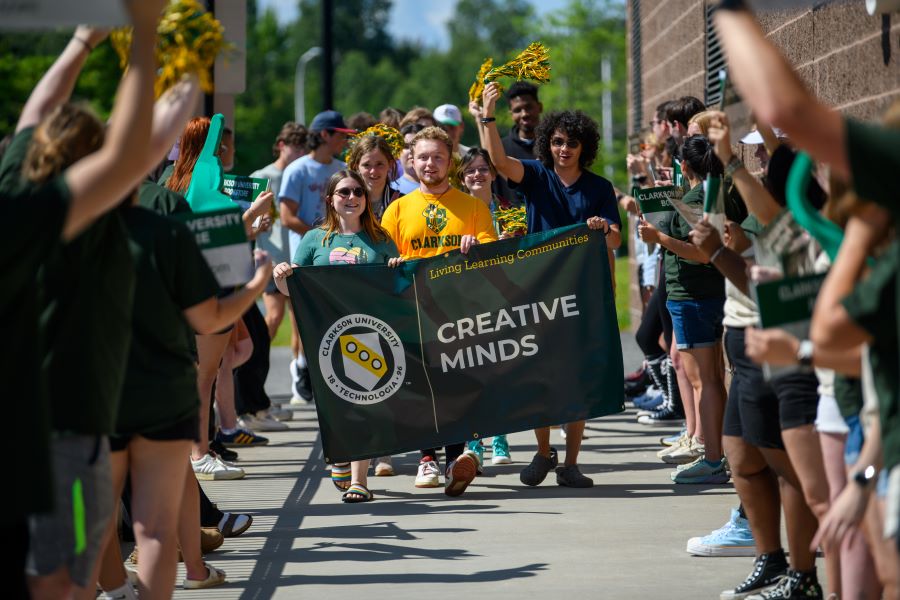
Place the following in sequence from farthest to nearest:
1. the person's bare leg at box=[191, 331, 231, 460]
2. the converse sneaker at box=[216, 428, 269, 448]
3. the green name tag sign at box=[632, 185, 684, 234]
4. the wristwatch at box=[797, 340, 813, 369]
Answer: the converse sneaker at box=[216, 428, 269, 448] < the person's bare leg at box=[191, 331, 231, 460] < the green name tag sign at box=[632, 185, 684, 234] < the wristwatch at box=[797, 340, 813, 369]

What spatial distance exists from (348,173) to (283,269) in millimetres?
758

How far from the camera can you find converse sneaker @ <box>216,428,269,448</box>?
10312mm

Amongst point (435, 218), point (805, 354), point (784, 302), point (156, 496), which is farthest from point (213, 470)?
point (805, 354)

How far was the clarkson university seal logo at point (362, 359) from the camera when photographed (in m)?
8.09

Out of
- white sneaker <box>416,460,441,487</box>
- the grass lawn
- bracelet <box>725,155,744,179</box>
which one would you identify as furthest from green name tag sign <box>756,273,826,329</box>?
the grass lawn

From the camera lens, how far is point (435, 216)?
27.5ft

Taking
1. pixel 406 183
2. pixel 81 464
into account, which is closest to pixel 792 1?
pixel 81 464

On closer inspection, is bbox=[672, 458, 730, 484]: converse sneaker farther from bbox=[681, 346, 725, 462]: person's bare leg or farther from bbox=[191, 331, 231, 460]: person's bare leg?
bbox=[191, 331, 231, 460]: person's bare leg

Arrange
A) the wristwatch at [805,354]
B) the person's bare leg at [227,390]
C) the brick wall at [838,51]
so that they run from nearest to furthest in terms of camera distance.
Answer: the wristwatch at [805,354] → the brick wall at [838,51] → the person's bare leg at [227,390]

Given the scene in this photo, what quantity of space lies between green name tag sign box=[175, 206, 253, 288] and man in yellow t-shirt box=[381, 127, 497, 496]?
3402 mm

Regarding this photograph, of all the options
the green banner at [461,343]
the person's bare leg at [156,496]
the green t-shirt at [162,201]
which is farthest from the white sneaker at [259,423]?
the person's bare leg at [156,496]

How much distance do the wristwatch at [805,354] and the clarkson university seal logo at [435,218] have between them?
15.1 ft

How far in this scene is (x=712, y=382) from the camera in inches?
326

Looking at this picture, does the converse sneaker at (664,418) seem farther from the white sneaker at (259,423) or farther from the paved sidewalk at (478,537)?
the white sneaker at (259,423)
